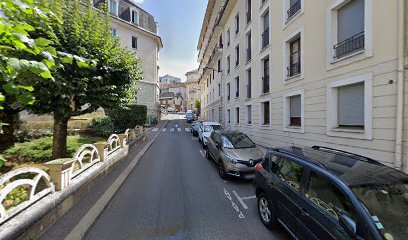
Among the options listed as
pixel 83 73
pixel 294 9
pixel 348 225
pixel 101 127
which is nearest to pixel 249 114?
pixel 294 9

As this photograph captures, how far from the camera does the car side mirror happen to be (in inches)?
78.4

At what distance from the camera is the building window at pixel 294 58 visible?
29.0 feet

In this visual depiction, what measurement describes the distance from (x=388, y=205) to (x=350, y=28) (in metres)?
6.04

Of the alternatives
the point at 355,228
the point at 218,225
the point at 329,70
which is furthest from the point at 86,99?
the point at 329,70

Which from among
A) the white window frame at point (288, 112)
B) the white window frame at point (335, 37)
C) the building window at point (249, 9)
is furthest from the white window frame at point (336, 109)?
the building window at point (249, 9)

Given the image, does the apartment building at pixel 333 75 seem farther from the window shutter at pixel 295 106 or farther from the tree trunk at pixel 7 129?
the tree trunk at pixel 7 129

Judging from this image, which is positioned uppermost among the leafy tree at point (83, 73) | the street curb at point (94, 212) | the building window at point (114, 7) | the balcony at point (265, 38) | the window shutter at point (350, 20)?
the building window at point (114, 7)

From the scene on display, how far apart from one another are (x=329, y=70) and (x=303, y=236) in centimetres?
582

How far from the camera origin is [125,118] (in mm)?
16594

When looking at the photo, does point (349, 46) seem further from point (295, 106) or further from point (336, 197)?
point (336, 197)

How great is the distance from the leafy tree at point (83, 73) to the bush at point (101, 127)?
5640 mm

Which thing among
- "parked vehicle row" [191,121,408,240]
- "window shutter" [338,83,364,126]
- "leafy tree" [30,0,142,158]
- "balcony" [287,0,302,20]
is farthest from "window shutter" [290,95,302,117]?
"leafy tree" [30,0,142,158]

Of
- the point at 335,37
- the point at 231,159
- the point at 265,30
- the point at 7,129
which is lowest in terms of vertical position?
the point at 231,159

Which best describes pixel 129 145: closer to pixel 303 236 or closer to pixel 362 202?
pixel 303 236
